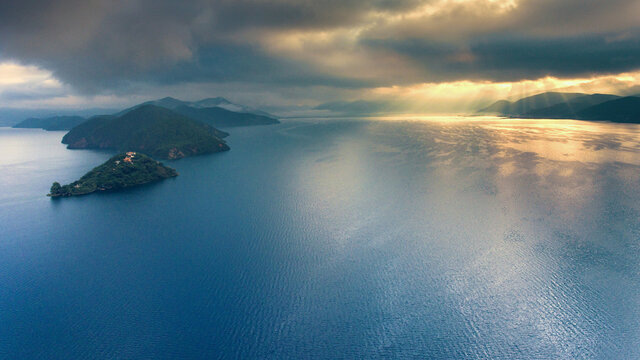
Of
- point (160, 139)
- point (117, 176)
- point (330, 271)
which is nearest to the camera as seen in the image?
point (330, 271)

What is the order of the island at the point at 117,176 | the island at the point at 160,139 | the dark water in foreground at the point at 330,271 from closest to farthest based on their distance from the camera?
the dark water in foreground at the point at 330,271
the island at the point at 117,176
the island at the point at 160,139

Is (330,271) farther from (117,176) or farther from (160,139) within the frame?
(160,139)

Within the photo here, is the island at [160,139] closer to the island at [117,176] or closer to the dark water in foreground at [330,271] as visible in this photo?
the island at [117,176]

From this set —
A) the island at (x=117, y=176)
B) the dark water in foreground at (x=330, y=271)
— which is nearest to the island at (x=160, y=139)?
the island at (x=117, y=176)

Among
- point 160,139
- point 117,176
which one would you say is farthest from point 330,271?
point 160,139

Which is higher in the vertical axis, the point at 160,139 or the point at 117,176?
the point at 160,139

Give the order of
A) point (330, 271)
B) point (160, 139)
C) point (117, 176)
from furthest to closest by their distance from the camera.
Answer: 1. point (160, 139)
2. point (117, 176)
3. point (330, 271)

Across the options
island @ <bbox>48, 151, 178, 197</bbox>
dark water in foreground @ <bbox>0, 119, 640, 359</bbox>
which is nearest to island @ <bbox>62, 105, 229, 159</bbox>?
island @ <bbox>48, 151, 178, 197</bbox>

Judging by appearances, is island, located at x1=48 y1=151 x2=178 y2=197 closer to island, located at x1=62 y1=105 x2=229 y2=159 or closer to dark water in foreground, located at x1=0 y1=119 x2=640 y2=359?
dark water in foreground, located at x1=0 y1=119 x2=640 y2=359
